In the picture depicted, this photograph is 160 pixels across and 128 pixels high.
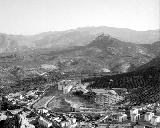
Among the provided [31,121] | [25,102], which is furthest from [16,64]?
[31,121]

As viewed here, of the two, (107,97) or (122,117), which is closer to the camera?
(122,117)

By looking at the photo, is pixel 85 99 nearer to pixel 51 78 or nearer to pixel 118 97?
pixel 118 97

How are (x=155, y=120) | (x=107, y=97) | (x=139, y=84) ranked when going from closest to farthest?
(x=155, y=120) → (x=107, y=97) → (x=139, y=84)

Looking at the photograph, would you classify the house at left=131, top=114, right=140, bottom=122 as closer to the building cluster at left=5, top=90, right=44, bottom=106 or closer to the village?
the village

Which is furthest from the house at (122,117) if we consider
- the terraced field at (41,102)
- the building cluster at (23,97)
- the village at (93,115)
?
the building cluster at (23,97)

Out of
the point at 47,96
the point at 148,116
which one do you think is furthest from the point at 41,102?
the point at 148,116

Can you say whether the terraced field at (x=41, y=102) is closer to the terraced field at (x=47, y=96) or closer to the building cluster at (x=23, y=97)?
the terraced field at (x=47, y=96)

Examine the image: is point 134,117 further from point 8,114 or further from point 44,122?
point 8,114

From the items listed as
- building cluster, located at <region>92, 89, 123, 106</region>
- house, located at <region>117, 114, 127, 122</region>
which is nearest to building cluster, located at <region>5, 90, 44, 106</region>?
building cluster, located at <region>92, 89, 123, 106</region>
